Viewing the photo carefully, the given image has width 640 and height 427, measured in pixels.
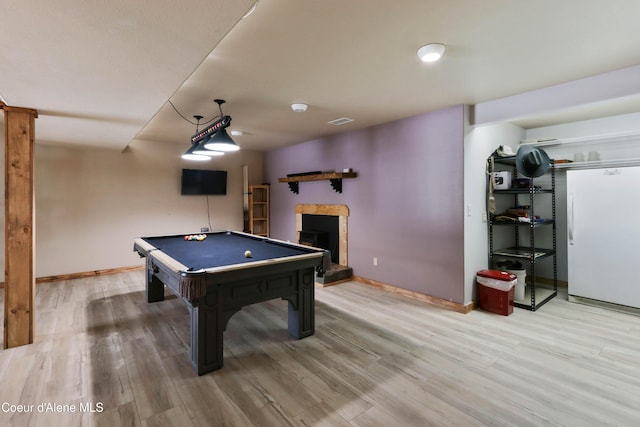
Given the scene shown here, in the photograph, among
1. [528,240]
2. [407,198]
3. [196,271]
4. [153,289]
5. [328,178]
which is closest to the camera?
[196,271]

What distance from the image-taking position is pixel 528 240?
471 cm

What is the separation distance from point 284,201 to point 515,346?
476 cm

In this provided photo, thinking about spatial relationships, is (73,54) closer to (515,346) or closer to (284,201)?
(515,346)

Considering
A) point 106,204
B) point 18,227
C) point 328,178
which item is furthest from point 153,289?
point 328,178

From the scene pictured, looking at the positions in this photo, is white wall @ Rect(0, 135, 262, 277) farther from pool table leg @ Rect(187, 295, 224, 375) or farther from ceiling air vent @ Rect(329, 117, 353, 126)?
pool table leg @ Rect(187, 295, 224, 375)

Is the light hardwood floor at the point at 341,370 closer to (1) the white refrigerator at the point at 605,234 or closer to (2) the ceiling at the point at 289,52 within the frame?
(1) the white refrigerator at the point at 605,234

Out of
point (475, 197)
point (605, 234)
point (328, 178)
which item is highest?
point (328, 178)

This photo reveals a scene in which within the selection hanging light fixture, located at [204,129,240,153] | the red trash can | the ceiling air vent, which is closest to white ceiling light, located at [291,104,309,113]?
the ceiling air vent

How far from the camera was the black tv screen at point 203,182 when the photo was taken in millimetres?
5977

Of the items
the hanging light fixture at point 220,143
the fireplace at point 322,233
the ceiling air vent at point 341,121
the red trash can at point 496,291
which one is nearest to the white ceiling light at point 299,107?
the ceiling air vent at point 341,121

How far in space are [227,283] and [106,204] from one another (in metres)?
4.20

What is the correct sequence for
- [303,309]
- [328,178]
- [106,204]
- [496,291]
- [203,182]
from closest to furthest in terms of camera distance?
[303,309]
[496,291]
[328,178]
[106,204]
[203,182]

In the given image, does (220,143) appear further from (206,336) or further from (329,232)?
(329,232)

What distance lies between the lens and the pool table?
2290mm
